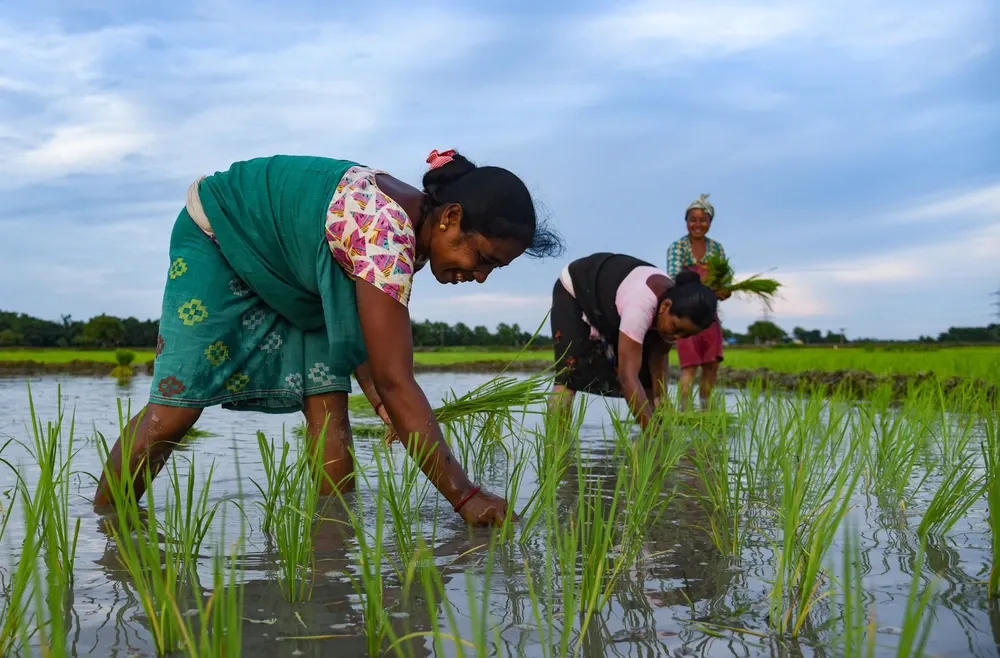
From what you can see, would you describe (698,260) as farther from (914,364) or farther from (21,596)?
(21,596)

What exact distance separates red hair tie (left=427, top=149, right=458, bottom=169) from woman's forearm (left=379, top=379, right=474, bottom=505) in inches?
24.3

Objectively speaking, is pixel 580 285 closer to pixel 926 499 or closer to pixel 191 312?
pixel 926 499

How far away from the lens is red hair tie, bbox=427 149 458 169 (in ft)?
7.55

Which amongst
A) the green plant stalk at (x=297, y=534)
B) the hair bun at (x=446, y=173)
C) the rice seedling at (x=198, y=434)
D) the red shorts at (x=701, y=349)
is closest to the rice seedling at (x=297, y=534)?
the green plant stalk at (x=297, y=534)

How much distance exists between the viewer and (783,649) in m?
1.38

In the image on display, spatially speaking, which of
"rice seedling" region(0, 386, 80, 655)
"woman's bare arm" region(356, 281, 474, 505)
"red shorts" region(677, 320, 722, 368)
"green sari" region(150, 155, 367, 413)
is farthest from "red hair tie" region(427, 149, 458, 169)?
"red shorts" region(677, 320, 722, 368)

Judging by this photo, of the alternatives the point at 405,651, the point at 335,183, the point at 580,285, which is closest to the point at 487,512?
the point at 405,651

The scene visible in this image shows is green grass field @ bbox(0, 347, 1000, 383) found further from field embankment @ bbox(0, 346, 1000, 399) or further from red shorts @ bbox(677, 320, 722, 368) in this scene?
red shorts @ bbox(677, 320, 722, 368)

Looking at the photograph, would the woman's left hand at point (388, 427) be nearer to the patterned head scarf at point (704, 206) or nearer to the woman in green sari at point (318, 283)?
the woman in green sari at point (318, 283)

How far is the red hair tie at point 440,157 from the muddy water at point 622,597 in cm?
92

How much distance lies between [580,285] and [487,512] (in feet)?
8.16

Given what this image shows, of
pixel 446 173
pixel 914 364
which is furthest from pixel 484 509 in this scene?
pixel 914 364

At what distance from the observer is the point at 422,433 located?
2.10 m

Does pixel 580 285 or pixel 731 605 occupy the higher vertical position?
pixel 580 285
